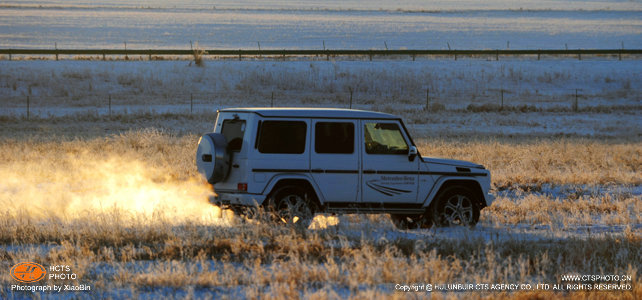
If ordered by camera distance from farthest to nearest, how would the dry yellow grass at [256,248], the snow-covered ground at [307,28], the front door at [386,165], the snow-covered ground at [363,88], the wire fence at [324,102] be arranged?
the snow-covered ground at [307,28] → the wire fence at [324,102] → the snow-covered ground at [363,88] → the front door at [386,165] → the dry yellow grass at [256,248]

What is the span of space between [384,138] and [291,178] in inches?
57.5

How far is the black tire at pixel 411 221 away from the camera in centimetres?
1182

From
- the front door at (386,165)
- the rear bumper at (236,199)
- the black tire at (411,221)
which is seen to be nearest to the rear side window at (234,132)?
the rear bumper at (236,199)

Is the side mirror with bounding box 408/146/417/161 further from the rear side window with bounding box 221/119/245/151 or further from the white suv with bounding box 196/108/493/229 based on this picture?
the rear side window with bounding box 221/119/245/151

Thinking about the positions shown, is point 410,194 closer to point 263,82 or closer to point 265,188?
point 265,188

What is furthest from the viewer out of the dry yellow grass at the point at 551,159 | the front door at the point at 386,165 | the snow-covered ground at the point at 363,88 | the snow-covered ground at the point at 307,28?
the snow-covered ground at the point at 307,28

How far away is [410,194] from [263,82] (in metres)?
42.1

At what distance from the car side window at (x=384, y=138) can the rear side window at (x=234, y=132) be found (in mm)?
1709

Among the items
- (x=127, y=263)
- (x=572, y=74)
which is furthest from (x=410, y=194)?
(x=572, y=74)

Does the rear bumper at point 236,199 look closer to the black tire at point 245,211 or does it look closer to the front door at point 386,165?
the black tire at point 245,211

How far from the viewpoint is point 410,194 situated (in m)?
11.4

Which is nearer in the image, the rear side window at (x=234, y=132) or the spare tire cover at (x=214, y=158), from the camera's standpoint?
the spare tire cover at (x=214, y=158)

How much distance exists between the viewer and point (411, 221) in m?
12.3

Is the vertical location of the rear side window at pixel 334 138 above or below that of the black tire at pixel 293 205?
above
